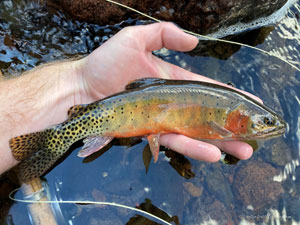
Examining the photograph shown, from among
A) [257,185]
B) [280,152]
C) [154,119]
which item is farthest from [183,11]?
[257,185]

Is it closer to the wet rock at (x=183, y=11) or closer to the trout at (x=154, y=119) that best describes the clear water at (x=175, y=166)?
the wet rock at (x=183, y=11)

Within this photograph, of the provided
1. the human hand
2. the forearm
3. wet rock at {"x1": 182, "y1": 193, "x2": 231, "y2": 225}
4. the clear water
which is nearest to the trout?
the human hand

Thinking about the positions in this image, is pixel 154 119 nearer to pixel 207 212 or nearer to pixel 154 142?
pixel 154 142

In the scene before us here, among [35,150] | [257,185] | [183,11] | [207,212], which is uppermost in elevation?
[183,11]

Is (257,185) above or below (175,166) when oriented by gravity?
below

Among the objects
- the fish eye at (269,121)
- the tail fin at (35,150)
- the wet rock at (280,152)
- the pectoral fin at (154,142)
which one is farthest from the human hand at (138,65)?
the wet rock at (280,152)
